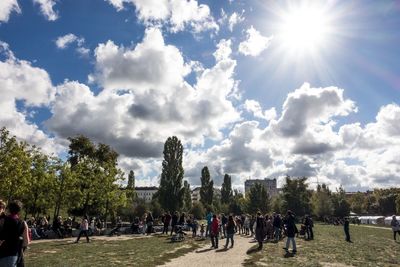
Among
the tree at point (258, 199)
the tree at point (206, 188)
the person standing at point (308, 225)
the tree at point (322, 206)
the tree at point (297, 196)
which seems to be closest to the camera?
the person standing at point (308, 225)

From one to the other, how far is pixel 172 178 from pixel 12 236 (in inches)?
2927

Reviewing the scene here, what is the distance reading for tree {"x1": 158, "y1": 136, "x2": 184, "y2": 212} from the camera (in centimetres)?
8031

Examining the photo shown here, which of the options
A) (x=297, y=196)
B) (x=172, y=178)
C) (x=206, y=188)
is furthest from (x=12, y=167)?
(x=206, y=188)

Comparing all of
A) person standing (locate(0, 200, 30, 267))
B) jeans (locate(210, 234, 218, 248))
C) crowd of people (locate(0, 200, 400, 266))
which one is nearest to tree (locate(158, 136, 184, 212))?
crowd of people (locate(0, 200, 400, 266))

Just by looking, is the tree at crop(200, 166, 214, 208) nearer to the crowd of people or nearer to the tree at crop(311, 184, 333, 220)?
the tree at crop(311, 184, 333, 220)

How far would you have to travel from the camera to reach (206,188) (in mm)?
118188

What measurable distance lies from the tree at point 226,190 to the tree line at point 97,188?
7909 mm

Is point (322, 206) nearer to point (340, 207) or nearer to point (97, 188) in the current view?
point (340, 207)

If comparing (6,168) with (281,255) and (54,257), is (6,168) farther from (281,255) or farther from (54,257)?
(281,255)

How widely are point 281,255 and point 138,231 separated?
879 inches

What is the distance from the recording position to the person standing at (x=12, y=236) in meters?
7.82

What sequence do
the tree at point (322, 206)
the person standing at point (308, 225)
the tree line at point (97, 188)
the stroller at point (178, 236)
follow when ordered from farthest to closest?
the tree at point (322, 206)
the tree line at point (97, 188)
the person standing at point (308, 225)
the stroller at point (178, 236)

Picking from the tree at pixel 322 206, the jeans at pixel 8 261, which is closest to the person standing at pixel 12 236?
the jeans at pixel 8 261

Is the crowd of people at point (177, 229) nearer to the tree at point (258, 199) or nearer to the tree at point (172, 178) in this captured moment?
the tree at point (172, 178)
